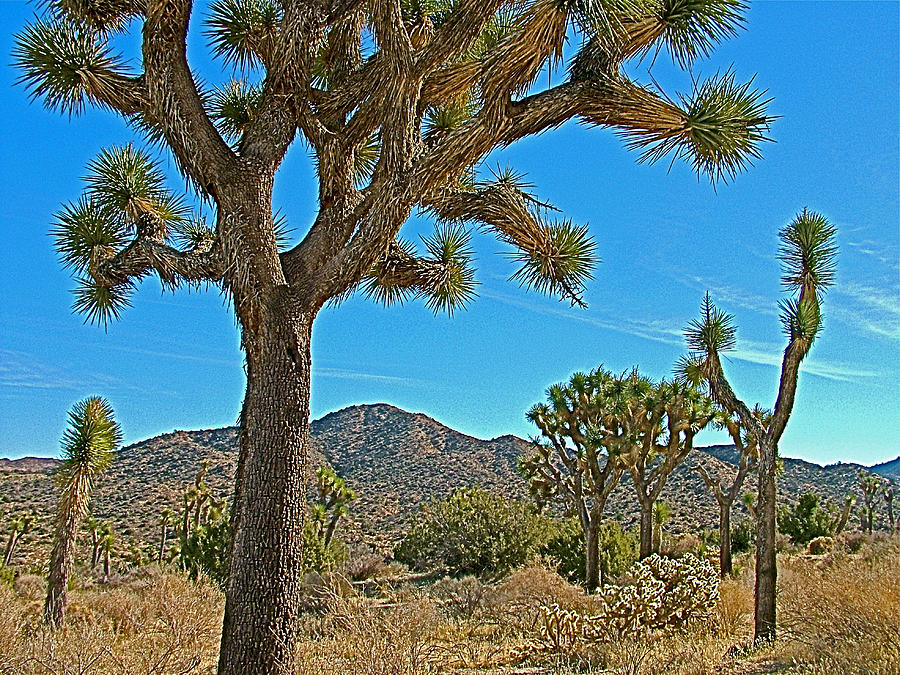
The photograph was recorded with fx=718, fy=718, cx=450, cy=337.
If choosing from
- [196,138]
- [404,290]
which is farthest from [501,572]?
[196,138]

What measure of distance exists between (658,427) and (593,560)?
11.0ft

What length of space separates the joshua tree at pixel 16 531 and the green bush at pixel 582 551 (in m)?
16.5

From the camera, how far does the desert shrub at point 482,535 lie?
1977cm

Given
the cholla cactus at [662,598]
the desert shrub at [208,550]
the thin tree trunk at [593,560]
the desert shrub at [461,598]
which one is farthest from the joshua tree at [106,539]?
the cholla cactus at [662,598]

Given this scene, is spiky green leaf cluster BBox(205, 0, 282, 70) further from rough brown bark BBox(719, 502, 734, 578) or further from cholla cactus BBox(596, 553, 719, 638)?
rough brown bark BBox(719, 502, 734, 578)

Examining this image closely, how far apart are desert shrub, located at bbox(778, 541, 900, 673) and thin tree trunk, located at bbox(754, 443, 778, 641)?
0.58 metres

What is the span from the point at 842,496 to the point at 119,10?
4199 centimetres

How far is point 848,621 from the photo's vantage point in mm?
6480

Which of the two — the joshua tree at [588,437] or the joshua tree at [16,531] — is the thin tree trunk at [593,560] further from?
the joshua tree at [16,531]

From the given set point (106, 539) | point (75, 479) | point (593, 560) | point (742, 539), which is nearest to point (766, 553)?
point (593, 560)

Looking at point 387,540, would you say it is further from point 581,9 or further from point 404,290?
point 581,9

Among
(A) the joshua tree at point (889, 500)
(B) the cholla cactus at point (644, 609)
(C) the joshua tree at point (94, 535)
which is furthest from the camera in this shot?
(A) the joshua tree at point (889, 500)

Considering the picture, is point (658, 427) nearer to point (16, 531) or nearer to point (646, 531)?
point (646, 531)

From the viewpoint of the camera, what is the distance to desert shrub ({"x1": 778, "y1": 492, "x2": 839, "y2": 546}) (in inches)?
1117
